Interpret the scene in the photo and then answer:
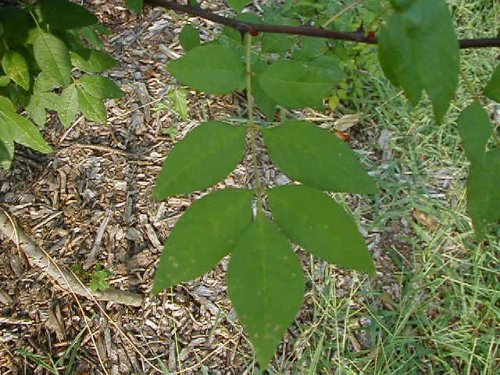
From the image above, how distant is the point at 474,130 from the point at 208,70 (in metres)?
0.35

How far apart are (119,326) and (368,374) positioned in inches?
31.3

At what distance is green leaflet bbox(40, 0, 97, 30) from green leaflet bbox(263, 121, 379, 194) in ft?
1.69

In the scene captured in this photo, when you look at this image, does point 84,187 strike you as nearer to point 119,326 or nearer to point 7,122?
point 119,326

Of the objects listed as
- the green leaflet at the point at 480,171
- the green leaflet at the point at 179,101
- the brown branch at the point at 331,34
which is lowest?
the green leaflet at the point at 179,101

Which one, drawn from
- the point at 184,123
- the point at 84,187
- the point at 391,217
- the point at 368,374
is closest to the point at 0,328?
the point at 84,187

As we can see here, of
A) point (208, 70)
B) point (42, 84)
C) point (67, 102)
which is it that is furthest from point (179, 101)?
point (208, 70)

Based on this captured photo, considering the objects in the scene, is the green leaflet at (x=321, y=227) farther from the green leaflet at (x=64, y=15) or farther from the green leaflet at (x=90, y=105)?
the green leaflet at (x=90, y=105)

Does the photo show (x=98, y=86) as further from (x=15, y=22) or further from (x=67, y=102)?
(x=15, y=22)

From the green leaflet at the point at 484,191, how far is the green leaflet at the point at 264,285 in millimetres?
285

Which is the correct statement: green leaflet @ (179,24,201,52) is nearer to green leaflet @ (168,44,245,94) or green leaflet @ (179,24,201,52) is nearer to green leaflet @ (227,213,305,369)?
green leaflet @ (168,44,245,94)

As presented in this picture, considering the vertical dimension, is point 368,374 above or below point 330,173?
below

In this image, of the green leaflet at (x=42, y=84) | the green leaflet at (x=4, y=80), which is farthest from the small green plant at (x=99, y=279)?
the green leaflet at (x=4, y=80)

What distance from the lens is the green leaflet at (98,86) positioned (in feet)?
4.92

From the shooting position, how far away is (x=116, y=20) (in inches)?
108
